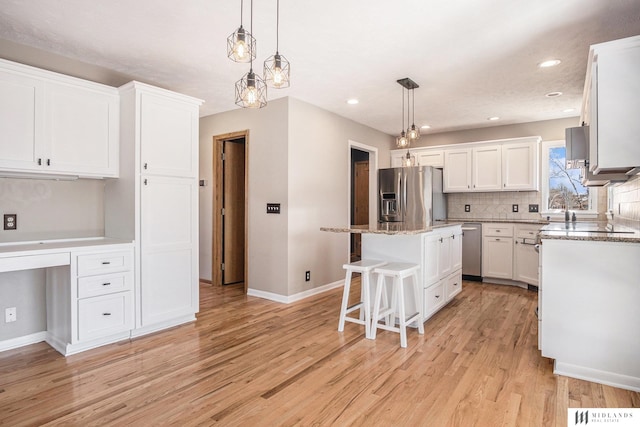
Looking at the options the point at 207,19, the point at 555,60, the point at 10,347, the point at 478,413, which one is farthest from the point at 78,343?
the point at 555,60

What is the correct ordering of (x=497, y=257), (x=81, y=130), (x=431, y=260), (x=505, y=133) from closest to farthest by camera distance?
(x=81, y=130) < (x=431, y=260) < (x=497, y=257) < (x=505, y=133)

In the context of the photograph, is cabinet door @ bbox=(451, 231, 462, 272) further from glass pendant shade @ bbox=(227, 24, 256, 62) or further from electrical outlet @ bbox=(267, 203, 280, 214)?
glass pendant shade @ bbox=(227, 24, 256, 62)

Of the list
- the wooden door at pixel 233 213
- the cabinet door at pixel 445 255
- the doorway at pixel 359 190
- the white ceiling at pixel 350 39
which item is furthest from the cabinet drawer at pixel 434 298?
the doorway at pixel 359 190

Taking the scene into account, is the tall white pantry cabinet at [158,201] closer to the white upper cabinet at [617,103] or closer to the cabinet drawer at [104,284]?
the cabinet drawer at [104,284]

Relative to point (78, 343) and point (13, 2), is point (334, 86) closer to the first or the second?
point (13, 2)

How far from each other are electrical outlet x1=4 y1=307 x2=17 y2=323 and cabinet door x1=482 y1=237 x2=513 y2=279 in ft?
17.5

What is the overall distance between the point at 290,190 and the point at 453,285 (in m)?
2.13

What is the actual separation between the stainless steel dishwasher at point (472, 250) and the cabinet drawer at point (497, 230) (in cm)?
8

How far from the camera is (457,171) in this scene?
5680 mm

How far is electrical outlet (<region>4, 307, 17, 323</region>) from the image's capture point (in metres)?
2.77

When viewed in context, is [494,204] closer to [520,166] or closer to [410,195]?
[520,166]

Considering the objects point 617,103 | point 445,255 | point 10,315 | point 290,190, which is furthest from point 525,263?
point 10,315

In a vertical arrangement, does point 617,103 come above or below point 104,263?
above

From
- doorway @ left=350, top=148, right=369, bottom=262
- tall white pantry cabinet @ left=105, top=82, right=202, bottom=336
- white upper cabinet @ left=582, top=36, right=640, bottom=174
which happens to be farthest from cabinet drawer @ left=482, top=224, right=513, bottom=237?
tall white pantry cabinet @ left=105, top=82, right=202, bottom=336
